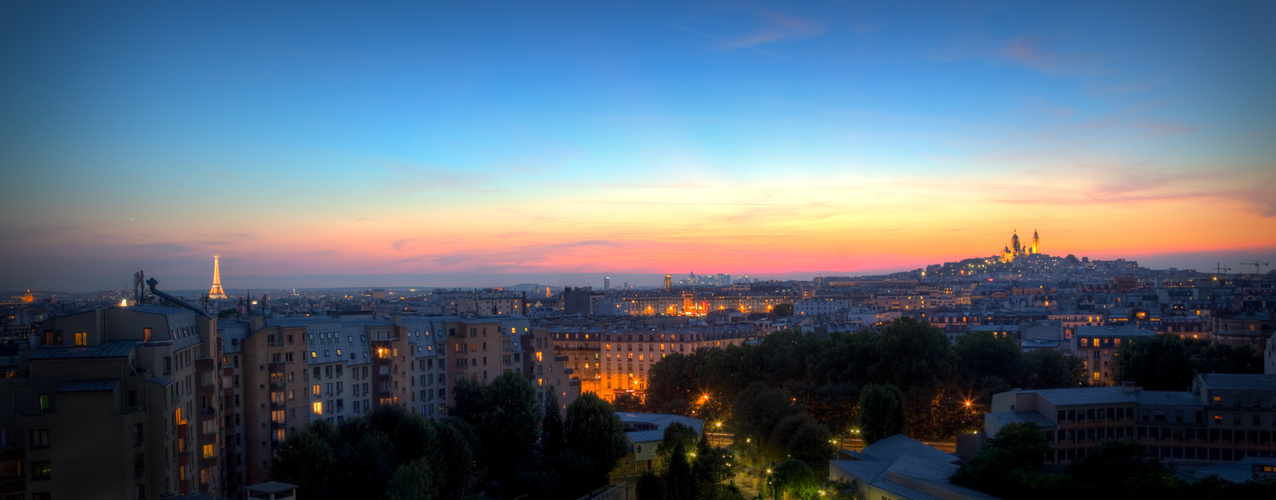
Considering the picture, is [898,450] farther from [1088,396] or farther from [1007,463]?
[1007,463]

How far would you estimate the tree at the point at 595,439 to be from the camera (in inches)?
1444

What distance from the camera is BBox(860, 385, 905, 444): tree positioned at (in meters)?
39.7

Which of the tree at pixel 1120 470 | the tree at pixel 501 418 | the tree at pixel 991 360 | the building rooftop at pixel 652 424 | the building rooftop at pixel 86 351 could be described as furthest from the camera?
the tree at pixel 991 360

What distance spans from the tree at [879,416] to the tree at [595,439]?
34.3 ft

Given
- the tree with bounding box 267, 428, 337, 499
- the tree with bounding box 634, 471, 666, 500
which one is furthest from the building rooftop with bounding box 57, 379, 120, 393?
the tree with bounding box 634, 471, 666, 500

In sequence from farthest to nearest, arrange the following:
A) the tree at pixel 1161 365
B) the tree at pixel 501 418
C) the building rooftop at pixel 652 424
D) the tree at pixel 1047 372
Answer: the tree at pixel 1047 372 < the tree at pixel 1161 365 < the building rooftop at pixel 652 424 < the tree at pixel 501 418

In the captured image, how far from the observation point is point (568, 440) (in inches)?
1474

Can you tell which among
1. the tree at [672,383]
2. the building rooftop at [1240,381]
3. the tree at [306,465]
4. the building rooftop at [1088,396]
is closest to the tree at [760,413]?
the building rooftop at [1088,396]

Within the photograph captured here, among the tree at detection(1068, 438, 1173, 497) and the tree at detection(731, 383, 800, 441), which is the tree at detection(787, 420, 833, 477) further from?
the tree at detection(1068, 438, 1173, 497)

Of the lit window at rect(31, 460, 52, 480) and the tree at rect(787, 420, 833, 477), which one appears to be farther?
the tree at rect(787, 420, 833, 477)

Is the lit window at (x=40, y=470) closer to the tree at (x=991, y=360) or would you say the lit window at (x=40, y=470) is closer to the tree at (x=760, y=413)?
the tree at (x=760, y=413)

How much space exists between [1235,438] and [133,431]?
34.5 meters

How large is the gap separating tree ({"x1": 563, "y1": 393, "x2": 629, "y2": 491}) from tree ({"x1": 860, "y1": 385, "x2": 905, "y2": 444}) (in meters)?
10.5

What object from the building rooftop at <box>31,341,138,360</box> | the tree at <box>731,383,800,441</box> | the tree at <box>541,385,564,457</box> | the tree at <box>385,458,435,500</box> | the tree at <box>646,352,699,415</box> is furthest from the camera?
the tree at <box>646,352,699,415</box>
